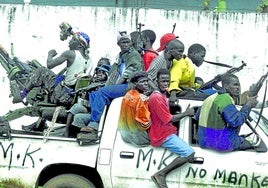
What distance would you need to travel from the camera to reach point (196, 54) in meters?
10.1

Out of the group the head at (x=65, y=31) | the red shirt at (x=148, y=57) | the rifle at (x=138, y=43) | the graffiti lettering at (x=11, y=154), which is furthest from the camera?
the head at (x=65, y=31)

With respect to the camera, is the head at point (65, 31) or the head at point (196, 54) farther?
the head at point (65, 31)

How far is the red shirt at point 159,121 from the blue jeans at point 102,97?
714 millimetres

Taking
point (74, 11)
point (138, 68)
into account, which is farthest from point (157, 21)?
point (138, 68)

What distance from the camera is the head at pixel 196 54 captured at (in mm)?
9977

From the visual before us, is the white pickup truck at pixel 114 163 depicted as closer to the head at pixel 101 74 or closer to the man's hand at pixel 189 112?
the man's hand at pixel 189 112

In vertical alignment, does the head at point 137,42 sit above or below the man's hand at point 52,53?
above

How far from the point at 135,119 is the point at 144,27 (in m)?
4.94

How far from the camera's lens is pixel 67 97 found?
801 centimetres

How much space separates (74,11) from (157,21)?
160 cm

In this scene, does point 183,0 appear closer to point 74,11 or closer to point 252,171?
point 74,11

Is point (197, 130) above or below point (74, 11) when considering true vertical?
below

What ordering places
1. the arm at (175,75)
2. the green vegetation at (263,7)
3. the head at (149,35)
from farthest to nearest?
the green vegetation at (263,7), the head at (149,35), the arm at (175,75)

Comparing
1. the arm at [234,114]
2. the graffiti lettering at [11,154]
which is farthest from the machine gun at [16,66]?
the arm at [234,114]
